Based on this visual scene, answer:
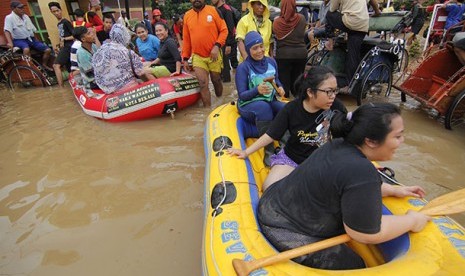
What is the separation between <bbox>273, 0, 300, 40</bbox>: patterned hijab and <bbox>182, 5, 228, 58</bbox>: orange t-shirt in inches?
33.0

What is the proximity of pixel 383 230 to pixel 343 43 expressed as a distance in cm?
411

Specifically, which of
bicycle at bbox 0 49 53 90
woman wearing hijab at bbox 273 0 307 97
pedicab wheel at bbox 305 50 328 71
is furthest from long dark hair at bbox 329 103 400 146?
bicycle at bbox 0 49 53 90

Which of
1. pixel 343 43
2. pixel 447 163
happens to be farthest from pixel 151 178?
pixel 343 43

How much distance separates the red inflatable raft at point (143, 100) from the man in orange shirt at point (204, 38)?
331 mm

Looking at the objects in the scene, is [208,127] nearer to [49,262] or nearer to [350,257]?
[49,262]

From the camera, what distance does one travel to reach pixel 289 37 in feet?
14.4

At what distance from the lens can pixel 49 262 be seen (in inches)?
88.2

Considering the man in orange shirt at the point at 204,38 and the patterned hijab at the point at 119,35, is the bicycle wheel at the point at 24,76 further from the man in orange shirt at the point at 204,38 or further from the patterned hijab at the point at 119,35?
the man in orange shirt at the point at 204,38

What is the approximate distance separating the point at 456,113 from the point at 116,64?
479 cm

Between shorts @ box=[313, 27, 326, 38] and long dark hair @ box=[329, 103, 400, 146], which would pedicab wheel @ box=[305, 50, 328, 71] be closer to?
shorts @ box=[313, 27, 326, 38]

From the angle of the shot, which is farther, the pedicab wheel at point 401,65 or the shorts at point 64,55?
the shorts at point 64,55

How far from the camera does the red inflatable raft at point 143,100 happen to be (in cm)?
452

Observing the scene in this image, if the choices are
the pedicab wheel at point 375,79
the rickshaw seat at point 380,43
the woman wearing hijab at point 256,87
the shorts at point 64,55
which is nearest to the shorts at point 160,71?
the woman wearing hijab at point 256,87

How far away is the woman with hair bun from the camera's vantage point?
1287 millimetres
